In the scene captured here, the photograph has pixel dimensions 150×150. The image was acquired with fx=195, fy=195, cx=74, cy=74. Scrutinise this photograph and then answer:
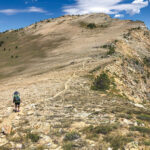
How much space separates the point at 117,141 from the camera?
9.41 m

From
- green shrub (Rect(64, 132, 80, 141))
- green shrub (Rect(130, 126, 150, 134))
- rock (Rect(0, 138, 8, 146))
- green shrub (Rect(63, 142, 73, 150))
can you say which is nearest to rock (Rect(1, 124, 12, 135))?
rock (Rect(0, 138, 8, 146))

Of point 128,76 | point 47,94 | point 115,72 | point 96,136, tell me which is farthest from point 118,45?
point 96,136

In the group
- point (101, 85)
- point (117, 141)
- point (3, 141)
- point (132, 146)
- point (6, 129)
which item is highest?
point (101, 85)

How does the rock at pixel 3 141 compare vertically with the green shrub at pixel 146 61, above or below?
below

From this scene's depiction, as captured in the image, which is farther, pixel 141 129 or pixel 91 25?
pixel 91 25

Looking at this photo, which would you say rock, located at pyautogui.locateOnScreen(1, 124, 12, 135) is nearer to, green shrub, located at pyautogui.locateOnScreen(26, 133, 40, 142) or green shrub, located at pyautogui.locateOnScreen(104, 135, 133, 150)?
green shrub, located at pyautogui.locateOnScreen(26, 133, 40, 142)

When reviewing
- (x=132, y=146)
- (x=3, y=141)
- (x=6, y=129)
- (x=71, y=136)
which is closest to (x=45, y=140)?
(x=71, y=136)

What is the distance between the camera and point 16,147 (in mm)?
9898

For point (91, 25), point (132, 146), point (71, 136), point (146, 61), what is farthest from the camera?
point (91, 25)

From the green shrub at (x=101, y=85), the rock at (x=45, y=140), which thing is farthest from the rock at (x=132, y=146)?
the green shrub at (x=101, y=85)

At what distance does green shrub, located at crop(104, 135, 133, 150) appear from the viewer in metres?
9.09

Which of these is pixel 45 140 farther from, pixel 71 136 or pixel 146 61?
pixel 146 61

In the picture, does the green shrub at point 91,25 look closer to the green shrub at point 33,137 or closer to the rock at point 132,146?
the green shrub at point 33,137

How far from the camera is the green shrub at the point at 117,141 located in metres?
9.09
